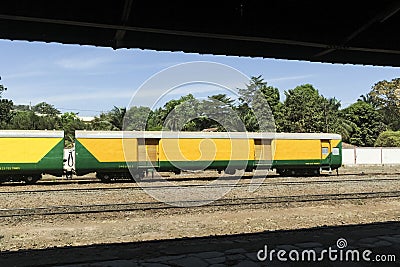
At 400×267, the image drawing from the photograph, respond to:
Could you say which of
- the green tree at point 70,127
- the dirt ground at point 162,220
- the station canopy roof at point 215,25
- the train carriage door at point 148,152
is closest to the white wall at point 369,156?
the train carriage door at point 148,152

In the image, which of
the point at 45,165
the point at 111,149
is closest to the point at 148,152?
the point at 111,149

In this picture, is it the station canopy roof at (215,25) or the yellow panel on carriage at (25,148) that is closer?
the station canopy roof at (215,25)

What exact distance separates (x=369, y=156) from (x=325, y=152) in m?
14.3

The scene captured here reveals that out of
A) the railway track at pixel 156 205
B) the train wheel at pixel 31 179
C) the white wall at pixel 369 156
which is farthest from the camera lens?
the white wall at pixel 369 156

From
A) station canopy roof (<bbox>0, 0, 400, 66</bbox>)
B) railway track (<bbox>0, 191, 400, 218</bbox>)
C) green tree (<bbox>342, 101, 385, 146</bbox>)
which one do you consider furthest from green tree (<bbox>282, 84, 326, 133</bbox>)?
station canopy roof (<bbox>0, 0, 400, 66</bbox>)

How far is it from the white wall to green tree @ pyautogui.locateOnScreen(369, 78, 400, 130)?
104 feet

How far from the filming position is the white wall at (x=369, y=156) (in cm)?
3900

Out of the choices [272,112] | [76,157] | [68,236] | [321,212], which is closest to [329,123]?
[272,112]

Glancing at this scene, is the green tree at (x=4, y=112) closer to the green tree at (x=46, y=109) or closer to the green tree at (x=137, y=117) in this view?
the green tree at (x=137, y=117)

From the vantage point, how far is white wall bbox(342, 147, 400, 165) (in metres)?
39.0

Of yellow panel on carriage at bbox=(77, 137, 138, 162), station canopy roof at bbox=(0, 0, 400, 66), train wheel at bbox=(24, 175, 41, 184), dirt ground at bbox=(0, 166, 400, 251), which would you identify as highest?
station canopy roof at bbox=(0, 0, 400, 66)

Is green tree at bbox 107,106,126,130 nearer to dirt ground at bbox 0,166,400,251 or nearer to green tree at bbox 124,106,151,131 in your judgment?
green tree at bbox 124,106,151,131

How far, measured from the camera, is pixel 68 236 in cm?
917

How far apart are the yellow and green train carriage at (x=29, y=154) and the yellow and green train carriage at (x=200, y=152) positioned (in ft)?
4.06
